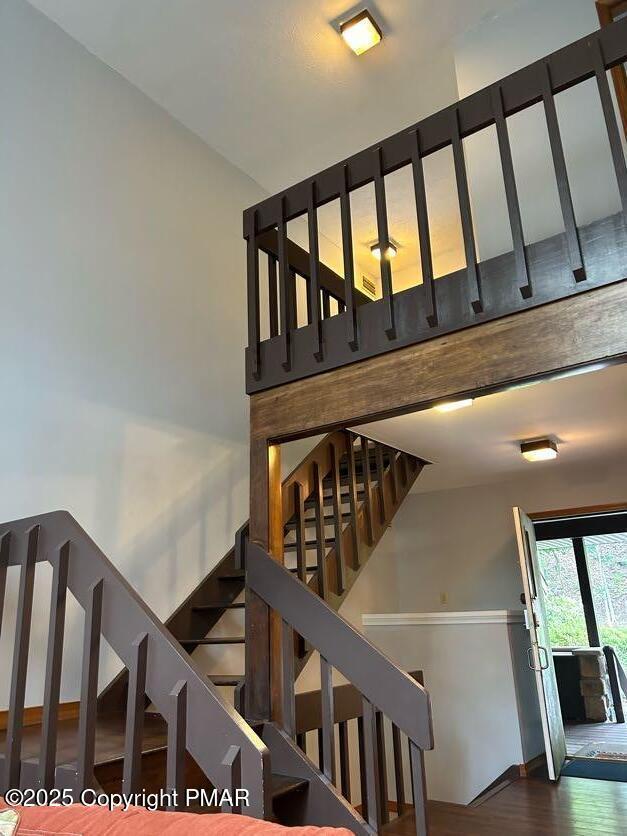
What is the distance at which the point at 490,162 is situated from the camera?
12.6 ft

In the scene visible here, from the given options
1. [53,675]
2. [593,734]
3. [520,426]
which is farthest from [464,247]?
[593,734]

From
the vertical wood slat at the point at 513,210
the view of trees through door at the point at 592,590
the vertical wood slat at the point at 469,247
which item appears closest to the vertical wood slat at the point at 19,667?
the vertical wood slat at the point at 469,247

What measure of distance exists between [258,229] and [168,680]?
7.67ft

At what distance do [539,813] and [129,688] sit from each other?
2.89 meters

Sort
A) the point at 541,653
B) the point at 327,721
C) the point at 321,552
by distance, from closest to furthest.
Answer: the point at 327,721 < the point at 321,552 < the point at 541,653

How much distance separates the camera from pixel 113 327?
3.78 metres

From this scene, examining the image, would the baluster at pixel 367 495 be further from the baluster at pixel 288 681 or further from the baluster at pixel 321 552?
the baluster at pixel 288 681

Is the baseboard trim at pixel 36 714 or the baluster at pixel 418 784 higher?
the baseboard trim at pixel 36 714

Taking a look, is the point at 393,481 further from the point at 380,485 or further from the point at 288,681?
the point at 288,681

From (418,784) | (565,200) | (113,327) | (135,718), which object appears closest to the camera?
(135,718)

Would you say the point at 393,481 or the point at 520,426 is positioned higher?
the point at 520,426

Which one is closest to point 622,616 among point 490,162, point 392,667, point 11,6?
point 490,162

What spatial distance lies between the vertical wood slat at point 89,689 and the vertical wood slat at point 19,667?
38cm

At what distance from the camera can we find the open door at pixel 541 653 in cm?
422
